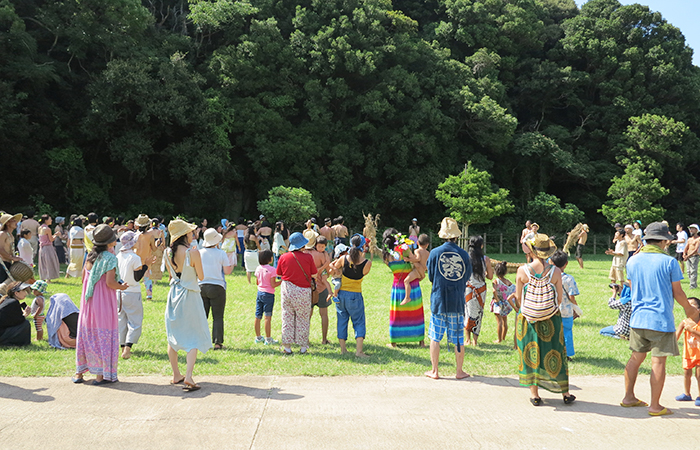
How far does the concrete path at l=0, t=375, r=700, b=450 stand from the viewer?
456cm

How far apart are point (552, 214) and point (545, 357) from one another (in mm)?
27885

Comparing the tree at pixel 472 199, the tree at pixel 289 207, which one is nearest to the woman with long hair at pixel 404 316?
the tree at pixel 289 207

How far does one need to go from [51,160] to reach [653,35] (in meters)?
37.3

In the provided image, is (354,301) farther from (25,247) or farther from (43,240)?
(43,240)

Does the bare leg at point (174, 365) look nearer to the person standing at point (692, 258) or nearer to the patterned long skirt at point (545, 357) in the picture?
the patterned long skirt at point (545, 357)

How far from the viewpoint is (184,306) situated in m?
5.90

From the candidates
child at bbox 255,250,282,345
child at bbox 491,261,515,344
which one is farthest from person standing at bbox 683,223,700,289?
child at bbox 255,250,282,345

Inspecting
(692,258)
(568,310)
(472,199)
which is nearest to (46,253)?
(568,310)

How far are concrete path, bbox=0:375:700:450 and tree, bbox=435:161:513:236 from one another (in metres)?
21.6

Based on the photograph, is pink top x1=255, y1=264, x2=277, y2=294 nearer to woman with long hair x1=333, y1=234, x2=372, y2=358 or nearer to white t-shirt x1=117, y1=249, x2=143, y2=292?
woman with long hair x1=333, y1=234, x2=372, y2=358

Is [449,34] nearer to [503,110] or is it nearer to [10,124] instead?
[503,110]

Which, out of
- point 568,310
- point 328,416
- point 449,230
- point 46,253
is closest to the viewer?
point 328,416

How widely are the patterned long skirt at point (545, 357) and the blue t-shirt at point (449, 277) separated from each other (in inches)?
42.5

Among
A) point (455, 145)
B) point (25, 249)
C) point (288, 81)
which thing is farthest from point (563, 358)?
point (455, 145)
